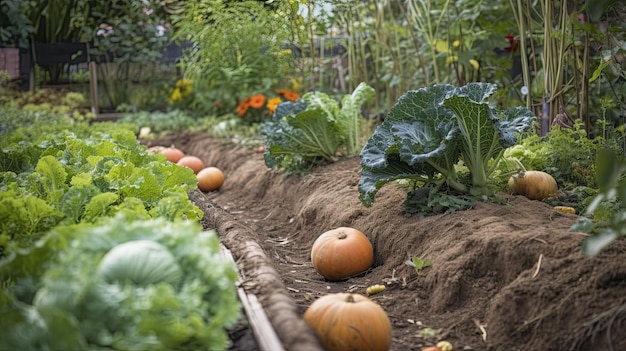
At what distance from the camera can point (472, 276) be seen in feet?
11.6

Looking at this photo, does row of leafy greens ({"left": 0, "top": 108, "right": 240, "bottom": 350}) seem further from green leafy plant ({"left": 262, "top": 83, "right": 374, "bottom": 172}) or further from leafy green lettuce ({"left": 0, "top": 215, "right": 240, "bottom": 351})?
green leafy plant ({"left": 262, "top": 83, "right": 374, "bottom": 172})

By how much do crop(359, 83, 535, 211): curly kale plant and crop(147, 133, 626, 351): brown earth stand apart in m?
0.24

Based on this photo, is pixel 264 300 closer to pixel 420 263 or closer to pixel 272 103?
pixel 420 263

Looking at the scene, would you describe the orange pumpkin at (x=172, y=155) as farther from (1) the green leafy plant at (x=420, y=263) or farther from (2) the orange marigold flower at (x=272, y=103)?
(1) the green leafy plant at (x=420, y=263)

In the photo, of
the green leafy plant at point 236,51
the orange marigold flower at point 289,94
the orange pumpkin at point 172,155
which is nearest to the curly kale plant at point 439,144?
the green leafy plant at point 236,51

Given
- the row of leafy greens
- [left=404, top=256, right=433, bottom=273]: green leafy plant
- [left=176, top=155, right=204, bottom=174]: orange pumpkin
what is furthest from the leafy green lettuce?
[left=176, top=155, right=204, bottom=174]: orange pumpkin

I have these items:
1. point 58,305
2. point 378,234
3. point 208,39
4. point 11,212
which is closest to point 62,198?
point 11,212

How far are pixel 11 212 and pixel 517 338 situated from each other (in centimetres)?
229

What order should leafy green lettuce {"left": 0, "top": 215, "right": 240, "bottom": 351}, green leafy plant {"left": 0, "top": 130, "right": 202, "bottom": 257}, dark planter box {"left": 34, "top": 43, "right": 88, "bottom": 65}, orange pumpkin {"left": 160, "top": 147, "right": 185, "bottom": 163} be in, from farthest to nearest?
dark planter box {"left": 34, "top": 43, "right": 88, "bottom": 65}, orange pumpkin {"left": 160, "top": 147, "right": 185, "bottom": 163}, green leafy plant {"left": 0, "top": 130, "right": 202, "bottom": 257}, leafy green lettuce {"left": 0, "top": 215, "right": 240, "bottom": 351}

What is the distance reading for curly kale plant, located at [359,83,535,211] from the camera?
163 inches

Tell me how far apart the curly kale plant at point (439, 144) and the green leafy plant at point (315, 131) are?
167cm

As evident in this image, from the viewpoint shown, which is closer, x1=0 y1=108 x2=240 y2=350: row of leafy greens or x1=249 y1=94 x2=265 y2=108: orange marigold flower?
x1=0 y1=108 x2=240 y2=350: row of leafy greens

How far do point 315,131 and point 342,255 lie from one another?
2.17 m

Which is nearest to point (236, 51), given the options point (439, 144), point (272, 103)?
point (272, 103)
